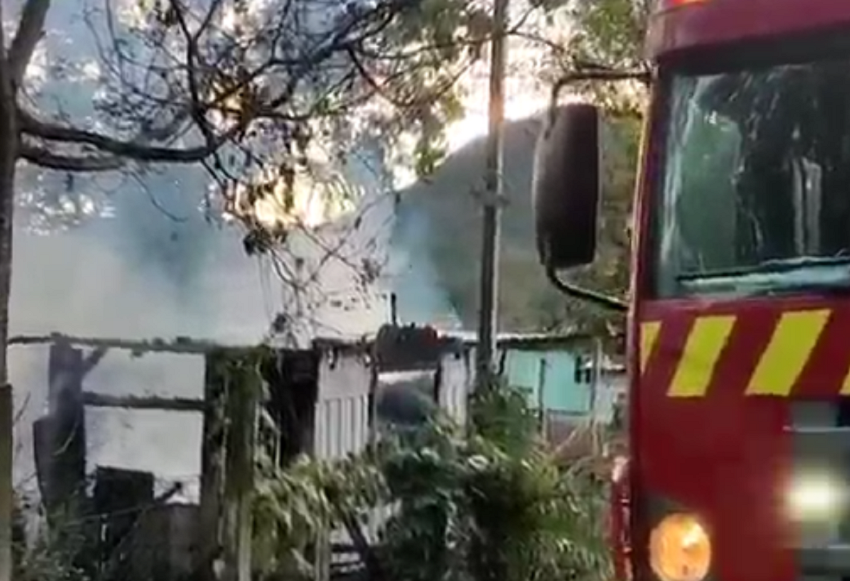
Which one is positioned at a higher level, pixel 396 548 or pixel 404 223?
Answer: pixel 404 223

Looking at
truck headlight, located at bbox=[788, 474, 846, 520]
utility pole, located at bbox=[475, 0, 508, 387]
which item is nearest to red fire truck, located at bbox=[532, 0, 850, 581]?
truck headlight, located at bbox=[788, 474, 846, 520]

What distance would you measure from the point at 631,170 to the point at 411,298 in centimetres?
116

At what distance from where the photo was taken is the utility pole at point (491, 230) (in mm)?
7105

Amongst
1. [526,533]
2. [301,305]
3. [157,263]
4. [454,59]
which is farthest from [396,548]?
[454,59]

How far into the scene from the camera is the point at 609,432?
23.5 ft

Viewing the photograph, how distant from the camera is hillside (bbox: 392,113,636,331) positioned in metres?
6.98

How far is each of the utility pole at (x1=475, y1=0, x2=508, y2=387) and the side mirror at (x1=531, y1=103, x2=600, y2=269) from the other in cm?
333

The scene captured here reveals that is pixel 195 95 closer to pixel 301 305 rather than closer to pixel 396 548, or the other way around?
pixel 301 305

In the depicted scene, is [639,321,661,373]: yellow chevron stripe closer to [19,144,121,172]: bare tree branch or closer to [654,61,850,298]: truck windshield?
[654,61,850,298]: truck windshield

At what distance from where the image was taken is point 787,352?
2.99 meters

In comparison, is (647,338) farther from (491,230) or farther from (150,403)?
(491,230)

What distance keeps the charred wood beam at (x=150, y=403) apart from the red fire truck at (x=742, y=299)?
3148mm

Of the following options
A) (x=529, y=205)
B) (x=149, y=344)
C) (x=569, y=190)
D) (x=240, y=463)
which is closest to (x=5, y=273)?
(x=149, y=344)

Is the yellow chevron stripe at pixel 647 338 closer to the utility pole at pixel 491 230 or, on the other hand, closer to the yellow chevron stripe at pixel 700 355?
the yellow chevron stripe at pixel 700 355
